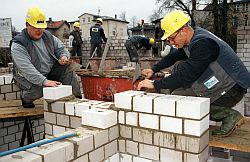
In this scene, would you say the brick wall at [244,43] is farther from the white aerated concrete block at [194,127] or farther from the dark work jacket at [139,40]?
the white aerated concrete block at [194,127]

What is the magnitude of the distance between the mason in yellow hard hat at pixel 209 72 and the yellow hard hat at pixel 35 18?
5.42ft

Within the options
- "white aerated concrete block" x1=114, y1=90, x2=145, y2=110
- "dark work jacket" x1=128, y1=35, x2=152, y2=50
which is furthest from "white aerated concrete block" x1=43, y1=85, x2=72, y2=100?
"dark work jacket" x1=128, y1=35, x2=152, y2=50

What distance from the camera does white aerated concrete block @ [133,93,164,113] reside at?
2410 mm

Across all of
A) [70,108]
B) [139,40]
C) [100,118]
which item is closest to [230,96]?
[100,118]

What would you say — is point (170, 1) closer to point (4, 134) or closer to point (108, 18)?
point (108, 18)

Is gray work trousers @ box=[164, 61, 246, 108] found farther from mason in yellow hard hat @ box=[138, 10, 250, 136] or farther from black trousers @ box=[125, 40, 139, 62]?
black trousers @ box=[125, 40, 139, 62]

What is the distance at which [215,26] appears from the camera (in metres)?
21.7

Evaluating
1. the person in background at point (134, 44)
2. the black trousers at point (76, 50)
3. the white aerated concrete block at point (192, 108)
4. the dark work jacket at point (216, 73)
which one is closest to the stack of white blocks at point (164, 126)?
the white aerated concrete block at point (192, 108)

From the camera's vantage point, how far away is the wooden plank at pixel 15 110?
129 inches

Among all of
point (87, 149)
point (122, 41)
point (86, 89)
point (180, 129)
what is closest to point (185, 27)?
point (180, 129)

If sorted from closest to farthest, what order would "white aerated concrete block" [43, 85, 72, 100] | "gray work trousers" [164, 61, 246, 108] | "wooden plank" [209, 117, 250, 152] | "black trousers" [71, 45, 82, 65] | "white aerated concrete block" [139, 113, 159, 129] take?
"wooden plank" [209, 117, 250, 152], "white aerated concrete block" [139, 113, 159, 129], "gray work trousers" [164, 61, 246, 108], "white aerated concrete block" [43, 85, 72, 100], "black trousers" [71, 45, 82, 65]

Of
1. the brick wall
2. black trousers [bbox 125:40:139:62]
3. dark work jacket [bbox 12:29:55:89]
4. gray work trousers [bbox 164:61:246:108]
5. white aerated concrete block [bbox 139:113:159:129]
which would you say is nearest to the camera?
white aerated concrete block [bbox 139:113:159:129]

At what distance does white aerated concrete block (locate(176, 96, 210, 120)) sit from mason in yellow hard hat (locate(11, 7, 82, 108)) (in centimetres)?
160

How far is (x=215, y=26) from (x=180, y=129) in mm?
20986
